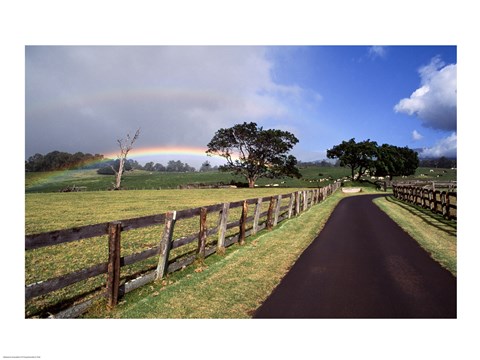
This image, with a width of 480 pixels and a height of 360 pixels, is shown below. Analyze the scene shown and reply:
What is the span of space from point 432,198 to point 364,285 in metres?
17.8

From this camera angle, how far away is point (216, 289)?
237 inches

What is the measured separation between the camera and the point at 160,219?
6.62 meters

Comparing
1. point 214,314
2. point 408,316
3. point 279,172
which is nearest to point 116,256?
point 214,314

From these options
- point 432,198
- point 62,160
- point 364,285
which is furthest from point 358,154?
point 364,285

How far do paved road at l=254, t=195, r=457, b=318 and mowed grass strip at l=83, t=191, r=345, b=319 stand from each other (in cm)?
34

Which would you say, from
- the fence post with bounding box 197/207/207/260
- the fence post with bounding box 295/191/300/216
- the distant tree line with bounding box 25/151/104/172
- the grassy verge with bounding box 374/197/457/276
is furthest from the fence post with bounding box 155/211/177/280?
the distant tree line with bounding box 25/151/104/172

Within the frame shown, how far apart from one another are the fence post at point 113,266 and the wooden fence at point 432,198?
49.5 feet

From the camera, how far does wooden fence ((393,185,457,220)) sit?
1543cm

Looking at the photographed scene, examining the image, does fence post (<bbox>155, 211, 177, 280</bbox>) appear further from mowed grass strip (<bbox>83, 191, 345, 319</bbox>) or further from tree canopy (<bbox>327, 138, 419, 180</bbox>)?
tree canopy (<bbox>327, 138, 419, 180</bbox>)

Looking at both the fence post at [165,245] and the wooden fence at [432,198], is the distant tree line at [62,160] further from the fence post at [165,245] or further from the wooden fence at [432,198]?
the fence post at [165,245]

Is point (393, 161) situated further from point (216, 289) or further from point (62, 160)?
point (216, 289)

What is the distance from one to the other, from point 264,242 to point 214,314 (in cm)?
541
